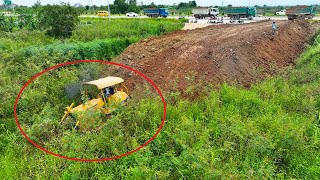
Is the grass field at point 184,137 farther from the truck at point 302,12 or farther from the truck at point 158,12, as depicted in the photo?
the truck at point 158,12

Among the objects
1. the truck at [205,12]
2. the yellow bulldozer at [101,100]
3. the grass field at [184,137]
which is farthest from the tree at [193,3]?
the yellow bulldozer at [101,100]

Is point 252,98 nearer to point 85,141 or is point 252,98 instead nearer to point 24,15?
point 85,141

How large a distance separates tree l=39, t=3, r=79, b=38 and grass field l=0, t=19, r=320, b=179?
7.88 meters

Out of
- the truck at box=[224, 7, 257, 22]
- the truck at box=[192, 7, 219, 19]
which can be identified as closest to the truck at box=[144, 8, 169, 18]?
the truck at box=[192, 7, 219, 19]

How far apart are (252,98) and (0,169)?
5619 mm

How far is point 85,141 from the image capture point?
16.4 feet

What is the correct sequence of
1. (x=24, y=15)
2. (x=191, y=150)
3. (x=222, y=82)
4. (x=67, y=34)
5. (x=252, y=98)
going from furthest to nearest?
1. (x=24, y=15)
2. (x=67, y=34)
3. (x=222, y=82)
4. (x=252, y=98)
5. (x=191, y=150)

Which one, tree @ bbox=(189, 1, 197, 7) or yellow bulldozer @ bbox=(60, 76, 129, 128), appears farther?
tree @ bbox=(189, 1, 197, 7)

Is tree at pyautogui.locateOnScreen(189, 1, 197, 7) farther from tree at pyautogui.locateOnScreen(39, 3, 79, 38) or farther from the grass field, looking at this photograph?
the grass field

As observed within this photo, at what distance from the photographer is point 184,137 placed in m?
5.03

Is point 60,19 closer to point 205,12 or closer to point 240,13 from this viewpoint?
point 240,13

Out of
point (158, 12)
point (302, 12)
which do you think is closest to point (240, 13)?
point (302, 12)

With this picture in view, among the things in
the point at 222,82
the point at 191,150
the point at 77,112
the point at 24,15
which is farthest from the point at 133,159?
the point at 24,15

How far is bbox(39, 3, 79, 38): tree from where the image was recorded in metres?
15.1
